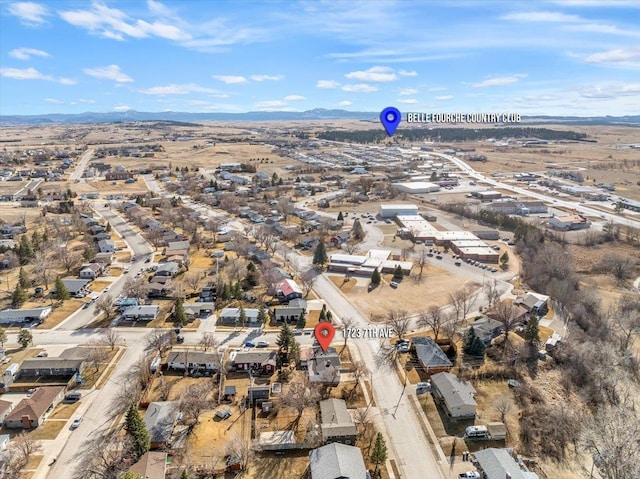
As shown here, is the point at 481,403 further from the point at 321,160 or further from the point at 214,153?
the point at 214,153

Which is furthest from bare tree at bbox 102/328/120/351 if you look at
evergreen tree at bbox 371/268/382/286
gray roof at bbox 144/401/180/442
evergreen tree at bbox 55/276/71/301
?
evergreen tree at bbox 371/268/382/286

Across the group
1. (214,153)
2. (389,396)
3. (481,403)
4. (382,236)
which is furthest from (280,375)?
(214,153)

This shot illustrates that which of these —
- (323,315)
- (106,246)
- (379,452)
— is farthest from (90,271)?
(379,452)

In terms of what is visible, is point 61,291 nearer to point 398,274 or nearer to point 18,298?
point 18,298

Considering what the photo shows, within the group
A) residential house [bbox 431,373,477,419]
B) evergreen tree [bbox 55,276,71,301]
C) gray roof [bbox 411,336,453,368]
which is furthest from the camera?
evergreen tree [bbox 55,276,71,301]

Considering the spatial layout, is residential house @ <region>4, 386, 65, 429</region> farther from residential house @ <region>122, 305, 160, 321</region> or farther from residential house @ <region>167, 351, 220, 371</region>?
residential house @ <region>122, 305, 160, 321</region>

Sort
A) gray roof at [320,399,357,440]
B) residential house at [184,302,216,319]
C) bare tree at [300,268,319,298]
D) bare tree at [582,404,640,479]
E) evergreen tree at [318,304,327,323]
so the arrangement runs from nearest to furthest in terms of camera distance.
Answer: bare tree at [582,404,640,479]
gray roof at [320,399,357,440]
evergreen tree at [318,304,327,323]
residential house at [184,302,216,319]
bare tree at [300,268,319,298]
